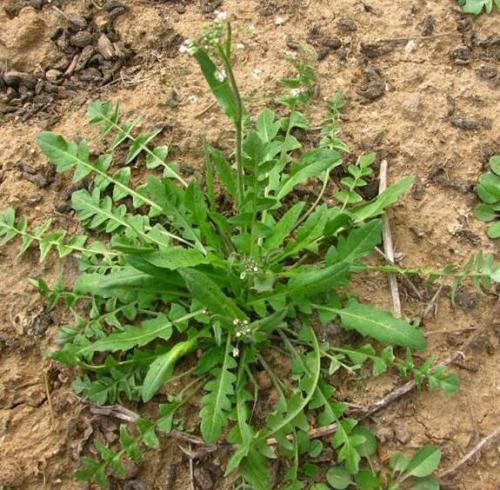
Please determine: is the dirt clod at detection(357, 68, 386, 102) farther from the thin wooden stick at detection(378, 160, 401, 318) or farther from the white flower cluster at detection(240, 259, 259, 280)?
the white flower cluster at detection(240, 259, 259, 280)

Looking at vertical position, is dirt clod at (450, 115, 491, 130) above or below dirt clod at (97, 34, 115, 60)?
below

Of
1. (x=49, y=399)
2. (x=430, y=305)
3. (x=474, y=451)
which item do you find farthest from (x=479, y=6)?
(x=49, y=399)

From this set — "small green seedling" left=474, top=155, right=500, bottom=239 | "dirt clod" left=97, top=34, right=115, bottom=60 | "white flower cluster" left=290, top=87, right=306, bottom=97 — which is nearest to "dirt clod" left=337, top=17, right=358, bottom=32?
"white flower cluster" left=290, top=87, right=306, bottom=97

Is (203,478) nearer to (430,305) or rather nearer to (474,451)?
(474,451)

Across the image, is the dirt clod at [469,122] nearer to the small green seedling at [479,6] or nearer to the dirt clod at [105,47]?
the small green seedling at [479,6]

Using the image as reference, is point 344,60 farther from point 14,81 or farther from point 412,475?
point 412,475

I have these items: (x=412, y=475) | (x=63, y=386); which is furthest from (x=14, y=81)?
(x=412, y=475)
